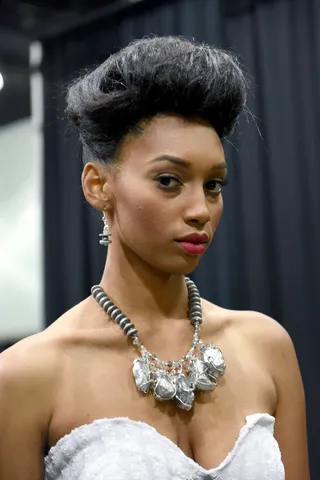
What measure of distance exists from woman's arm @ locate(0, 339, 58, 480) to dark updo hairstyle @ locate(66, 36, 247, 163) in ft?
1.20

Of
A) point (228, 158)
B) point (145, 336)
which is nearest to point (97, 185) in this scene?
point (145, 336)

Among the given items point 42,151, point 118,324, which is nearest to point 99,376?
point 118,324

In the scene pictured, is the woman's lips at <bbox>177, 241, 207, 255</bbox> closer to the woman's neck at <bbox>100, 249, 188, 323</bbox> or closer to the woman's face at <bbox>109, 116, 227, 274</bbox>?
the woman's face at <bbox>109, 116, 227, 274</bbox>

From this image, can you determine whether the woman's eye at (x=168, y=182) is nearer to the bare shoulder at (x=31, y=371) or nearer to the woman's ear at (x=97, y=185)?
the woman's ear at (x=97, y=185)

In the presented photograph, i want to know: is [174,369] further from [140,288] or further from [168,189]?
[168,189]

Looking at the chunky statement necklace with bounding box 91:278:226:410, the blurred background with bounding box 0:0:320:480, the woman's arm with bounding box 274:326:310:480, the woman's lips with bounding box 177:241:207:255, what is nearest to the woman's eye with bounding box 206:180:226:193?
the woman's lips with bounding box 177:241:207:255

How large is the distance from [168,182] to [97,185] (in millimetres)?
148

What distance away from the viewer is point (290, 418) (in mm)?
1310

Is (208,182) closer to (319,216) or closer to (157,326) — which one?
(157,326)

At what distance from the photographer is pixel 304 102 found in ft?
Answer: 6.37

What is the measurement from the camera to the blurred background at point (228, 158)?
193 centimetres

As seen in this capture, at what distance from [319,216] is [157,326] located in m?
0.82

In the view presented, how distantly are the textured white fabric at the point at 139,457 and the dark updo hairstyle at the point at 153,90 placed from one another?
430 millimetres

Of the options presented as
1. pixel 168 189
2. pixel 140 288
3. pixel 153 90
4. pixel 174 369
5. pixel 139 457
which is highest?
pixel 153 90
